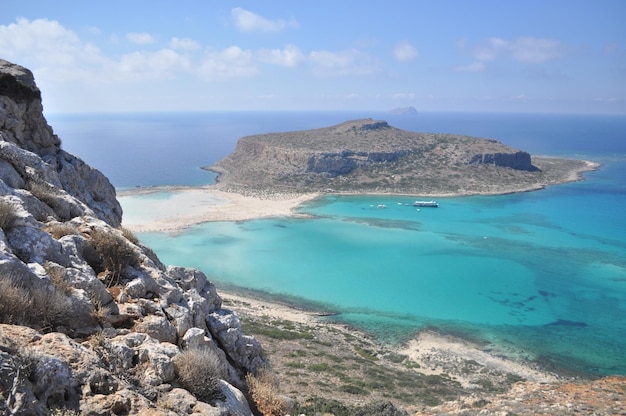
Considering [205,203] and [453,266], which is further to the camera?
[205,203]

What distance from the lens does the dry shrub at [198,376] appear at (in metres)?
5.89

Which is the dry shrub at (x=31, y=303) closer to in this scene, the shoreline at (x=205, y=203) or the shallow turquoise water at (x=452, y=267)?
the shallow turquoise water at (x=452, y=267)

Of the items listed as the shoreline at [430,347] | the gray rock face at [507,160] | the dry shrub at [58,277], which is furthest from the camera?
the gray rock face at [507,160]

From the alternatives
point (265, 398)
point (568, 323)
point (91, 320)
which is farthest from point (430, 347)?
point (91, 320)

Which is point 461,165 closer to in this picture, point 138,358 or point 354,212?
point 354,212

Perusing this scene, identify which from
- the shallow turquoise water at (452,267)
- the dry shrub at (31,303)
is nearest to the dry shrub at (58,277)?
the dry shrub at (31,303)

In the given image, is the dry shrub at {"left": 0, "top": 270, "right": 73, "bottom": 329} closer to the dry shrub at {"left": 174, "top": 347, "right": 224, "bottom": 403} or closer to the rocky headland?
the rocky headland

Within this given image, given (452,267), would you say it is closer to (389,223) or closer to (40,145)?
(389,223)

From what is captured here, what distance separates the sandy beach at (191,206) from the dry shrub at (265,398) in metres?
50.9

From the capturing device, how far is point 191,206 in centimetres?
6956

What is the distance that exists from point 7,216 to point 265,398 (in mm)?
5264

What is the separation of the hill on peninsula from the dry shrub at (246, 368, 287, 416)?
248 ft

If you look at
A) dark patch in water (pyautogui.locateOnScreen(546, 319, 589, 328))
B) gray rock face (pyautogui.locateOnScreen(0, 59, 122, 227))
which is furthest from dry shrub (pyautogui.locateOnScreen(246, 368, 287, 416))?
dark patch in water (pyautogui.locateOnScreen(546, 319, 589, 328))

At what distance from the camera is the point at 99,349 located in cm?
561
